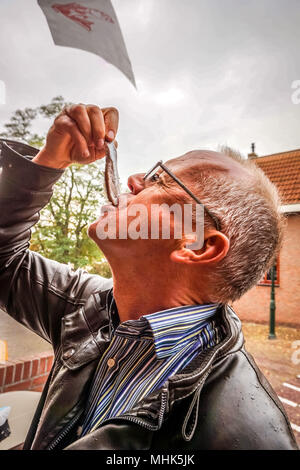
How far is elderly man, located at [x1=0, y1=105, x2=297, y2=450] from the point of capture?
864mm

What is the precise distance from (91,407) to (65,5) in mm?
1451

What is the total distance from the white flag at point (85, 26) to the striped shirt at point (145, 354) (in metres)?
0.94

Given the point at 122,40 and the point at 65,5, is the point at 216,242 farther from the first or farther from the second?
the point at 65,5

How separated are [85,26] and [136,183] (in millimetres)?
632

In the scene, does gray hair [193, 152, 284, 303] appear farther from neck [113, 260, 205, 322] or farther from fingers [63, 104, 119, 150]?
fingers [63, 104, 119, 150]

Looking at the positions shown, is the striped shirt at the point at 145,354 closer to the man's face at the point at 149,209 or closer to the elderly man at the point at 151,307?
the elderly man at the point at 151,307

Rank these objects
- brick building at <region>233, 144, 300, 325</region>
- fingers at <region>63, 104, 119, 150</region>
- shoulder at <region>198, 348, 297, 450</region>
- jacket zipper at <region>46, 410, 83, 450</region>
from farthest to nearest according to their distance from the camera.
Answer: brick building at <region>233, 144, 300, 325</region>
fingers at <region>63, 104, 119, 150</region>
jacket zipper at <region>46, 410, 83, 450</region>
shoulder at <region>198, 348, 297, 450</region>

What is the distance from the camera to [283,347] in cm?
774

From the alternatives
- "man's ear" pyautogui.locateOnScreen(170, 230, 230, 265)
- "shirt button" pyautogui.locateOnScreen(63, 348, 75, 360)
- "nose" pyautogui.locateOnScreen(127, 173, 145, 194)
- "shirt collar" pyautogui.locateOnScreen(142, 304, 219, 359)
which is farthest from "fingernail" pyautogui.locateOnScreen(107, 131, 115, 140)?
"shirt button" pyautogui.locateOnScreen(63, 348, 75, 360)

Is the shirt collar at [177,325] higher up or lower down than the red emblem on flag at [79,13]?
lower down

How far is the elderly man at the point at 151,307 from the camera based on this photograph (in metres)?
0.86

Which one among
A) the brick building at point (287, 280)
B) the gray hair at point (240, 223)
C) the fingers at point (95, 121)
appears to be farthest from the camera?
the brick building at point (287, 280)

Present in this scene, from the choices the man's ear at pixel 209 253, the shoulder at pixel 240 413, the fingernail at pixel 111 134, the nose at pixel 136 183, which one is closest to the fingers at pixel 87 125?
the fingernail at pixel 111 134

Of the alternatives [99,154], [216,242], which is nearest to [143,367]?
[216,242]
